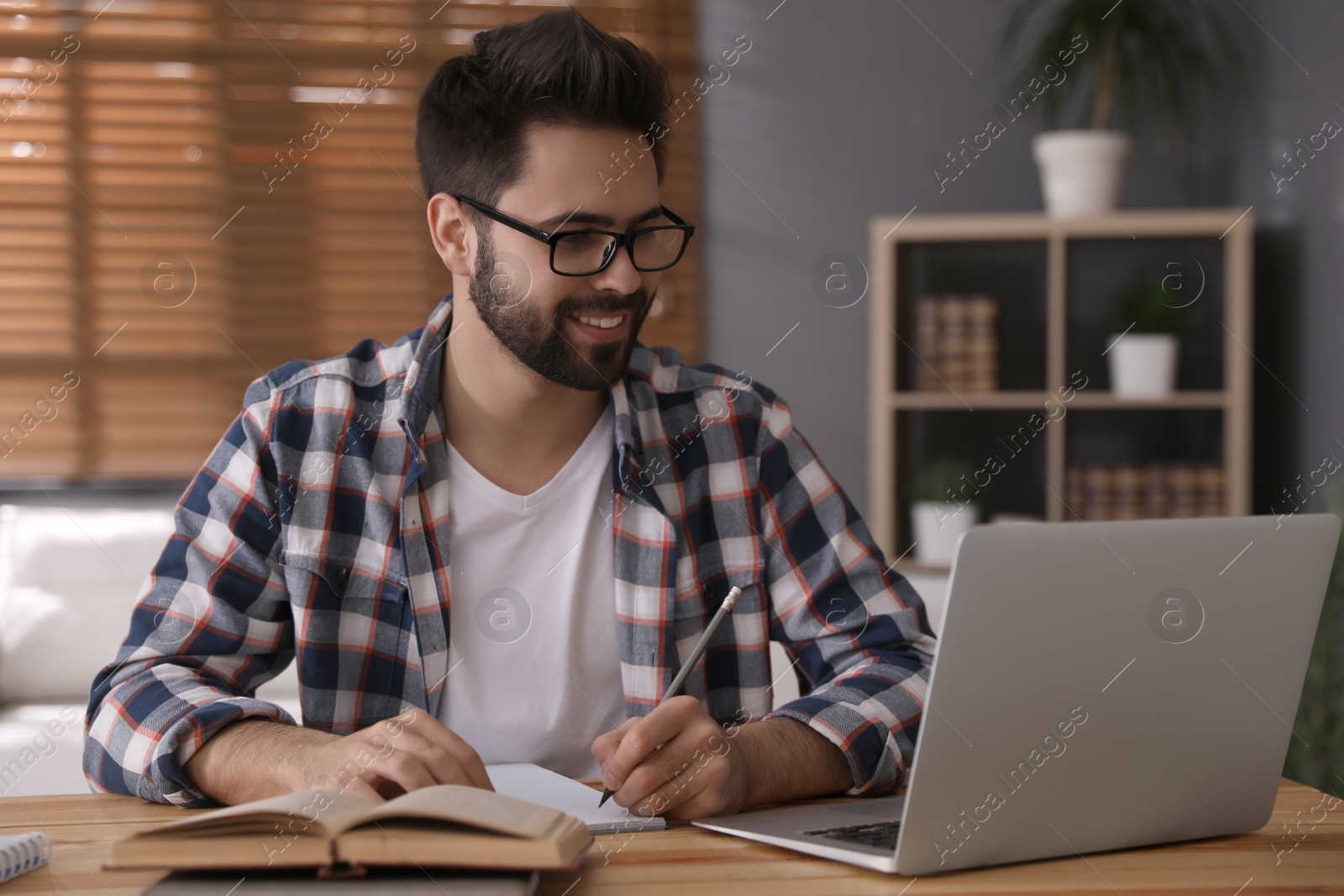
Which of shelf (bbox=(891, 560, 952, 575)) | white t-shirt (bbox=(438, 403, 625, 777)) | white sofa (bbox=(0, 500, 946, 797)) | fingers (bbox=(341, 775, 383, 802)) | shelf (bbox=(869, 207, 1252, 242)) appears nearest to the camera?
fingers (bbox=(341, 775, 383, 802))

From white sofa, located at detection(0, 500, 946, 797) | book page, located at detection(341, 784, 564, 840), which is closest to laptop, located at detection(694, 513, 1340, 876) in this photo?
book page, located at detection(341, 784, 564, 840)

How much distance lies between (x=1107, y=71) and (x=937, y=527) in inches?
45.1

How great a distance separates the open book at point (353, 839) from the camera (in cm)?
66

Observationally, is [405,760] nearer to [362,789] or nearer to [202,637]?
[362,789]

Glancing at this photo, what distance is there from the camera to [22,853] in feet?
2.49

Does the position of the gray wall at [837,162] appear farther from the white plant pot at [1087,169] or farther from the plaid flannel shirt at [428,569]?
the plaid flannel shirt at [428,569]

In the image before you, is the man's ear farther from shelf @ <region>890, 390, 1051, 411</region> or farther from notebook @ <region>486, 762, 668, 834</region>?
shelf @ <region>890, 390, 1051, 411</region>

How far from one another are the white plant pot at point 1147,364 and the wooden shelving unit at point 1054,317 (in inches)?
1.3

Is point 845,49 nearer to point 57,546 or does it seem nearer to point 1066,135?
point 1066,135

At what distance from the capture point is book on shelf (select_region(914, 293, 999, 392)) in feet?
9.24

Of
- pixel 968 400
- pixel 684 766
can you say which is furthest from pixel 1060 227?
pixel 684 766

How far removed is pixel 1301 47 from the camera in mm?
2586

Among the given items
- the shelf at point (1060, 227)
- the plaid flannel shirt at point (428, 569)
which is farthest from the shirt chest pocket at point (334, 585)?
the shelf at point (1060, 227)

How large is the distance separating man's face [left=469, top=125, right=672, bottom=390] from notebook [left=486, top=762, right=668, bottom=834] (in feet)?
1.61
